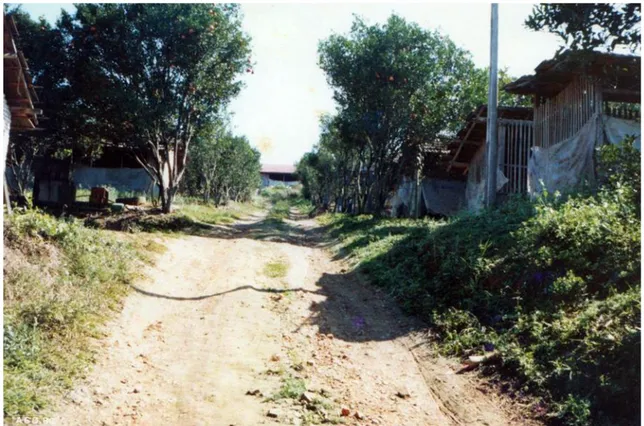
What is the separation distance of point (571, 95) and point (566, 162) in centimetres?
186

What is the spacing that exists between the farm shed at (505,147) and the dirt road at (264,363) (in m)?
9.14

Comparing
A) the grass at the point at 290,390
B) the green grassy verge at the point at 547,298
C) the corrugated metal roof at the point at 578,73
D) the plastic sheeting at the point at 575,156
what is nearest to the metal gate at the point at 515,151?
the corrugated metal roof at the point at 578,73

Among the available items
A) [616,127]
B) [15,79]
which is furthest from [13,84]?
[616,127]

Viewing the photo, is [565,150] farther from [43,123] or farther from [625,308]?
[43,123]

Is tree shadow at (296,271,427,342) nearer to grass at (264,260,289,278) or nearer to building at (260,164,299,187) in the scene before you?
grass at (264,260,289,278)

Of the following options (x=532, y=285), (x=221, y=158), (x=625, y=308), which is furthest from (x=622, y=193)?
(x=221, y=158)

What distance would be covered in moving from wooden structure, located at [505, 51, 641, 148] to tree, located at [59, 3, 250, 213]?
10.4m

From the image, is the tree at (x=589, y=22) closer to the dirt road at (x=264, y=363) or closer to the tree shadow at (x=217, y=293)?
the dirt road at (x=264, y=363)

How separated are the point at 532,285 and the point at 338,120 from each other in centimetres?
1769

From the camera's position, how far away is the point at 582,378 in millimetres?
5031

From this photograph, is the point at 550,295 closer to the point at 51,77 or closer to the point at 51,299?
the point at 51,299

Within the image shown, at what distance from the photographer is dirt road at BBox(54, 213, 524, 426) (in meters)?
4.88

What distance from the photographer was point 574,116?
43.0ft

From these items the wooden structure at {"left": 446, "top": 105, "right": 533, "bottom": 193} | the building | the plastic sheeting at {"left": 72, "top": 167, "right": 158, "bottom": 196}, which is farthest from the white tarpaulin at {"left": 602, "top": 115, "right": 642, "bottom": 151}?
the building
